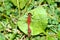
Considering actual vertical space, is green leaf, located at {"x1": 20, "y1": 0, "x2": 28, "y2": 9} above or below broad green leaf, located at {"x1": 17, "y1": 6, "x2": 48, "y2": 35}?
above

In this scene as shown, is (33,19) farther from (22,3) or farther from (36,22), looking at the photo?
(22,3)

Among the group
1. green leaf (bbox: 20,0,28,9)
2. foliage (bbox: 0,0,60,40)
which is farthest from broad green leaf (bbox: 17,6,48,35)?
green leaf (bbox: 20,0,28,9)

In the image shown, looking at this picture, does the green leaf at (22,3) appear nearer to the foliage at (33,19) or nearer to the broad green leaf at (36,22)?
the foliage at (33,19)

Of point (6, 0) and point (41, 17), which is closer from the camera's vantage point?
point (41, 17)

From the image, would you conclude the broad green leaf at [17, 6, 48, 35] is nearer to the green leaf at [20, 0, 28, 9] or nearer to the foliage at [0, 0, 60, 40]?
the foliage at [0, 0, 60, 40]

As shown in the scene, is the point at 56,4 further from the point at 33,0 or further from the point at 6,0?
the point at 6,0

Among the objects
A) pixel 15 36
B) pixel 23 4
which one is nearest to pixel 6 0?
pixel 23 4

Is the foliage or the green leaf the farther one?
the green leaf
